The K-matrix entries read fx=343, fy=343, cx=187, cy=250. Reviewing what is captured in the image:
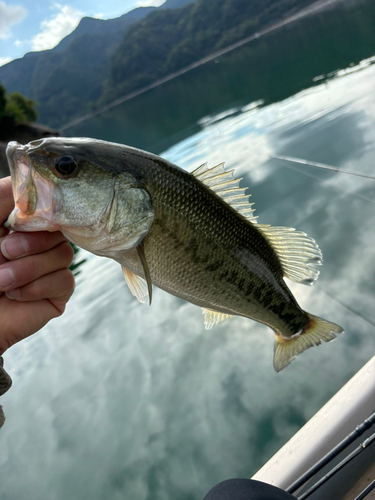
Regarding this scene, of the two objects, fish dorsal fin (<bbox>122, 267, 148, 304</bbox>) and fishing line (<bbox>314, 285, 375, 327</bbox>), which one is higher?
fish dorsal fin (<bbox>122, 267, 148, 304</bbox>)

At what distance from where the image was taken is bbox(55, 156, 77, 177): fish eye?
152 cm

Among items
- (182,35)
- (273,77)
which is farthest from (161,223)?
(182,35)

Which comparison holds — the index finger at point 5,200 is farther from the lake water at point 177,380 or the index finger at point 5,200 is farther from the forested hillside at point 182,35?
the forested hillside at point 182,35

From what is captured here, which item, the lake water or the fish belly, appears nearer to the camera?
the fish belly

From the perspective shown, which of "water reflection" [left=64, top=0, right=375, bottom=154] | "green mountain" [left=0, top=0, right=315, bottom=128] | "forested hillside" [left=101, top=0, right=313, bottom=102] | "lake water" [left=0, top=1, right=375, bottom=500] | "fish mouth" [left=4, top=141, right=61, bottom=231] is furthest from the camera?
"green mountain" [left=0, top=0, right=315, bottom=128]

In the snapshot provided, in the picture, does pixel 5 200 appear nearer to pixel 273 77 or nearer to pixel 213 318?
pixel 213 318

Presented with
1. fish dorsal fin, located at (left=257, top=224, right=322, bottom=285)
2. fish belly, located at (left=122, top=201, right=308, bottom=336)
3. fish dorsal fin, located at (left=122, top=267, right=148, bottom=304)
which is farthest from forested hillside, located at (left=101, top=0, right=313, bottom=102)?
fish dorsal fin, located at (left=122, top=267, right=148, bottom=304)

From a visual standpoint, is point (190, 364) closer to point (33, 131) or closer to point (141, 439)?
point (141, 439)

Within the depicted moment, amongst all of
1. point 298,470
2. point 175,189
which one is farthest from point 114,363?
point 175,189

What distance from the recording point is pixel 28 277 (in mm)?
1654

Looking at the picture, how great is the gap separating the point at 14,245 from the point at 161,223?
69 centimetres

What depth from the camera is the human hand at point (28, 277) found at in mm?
1604

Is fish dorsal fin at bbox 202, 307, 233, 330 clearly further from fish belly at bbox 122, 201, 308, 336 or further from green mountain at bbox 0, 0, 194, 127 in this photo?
green mountain at bbox 0, 0, 194, 127

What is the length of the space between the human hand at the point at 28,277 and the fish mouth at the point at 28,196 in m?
0.16
